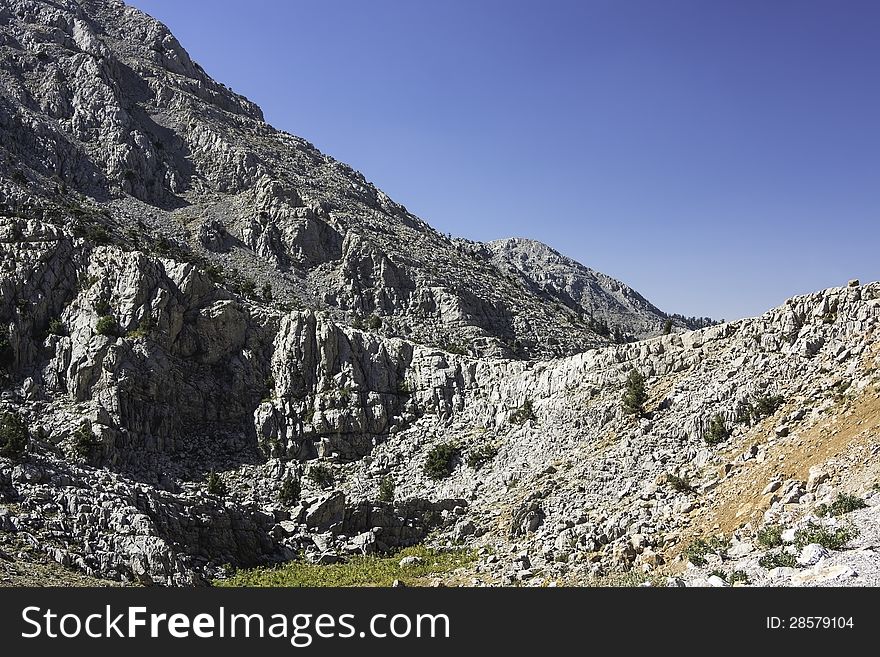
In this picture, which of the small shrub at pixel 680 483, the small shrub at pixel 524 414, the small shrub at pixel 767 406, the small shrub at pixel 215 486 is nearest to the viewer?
the small shrub at pixel 680 483

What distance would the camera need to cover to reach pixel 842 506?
19797mm

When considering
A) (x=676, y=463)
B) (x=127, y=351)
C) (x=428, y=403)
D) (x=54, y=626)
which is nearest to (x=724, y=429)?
(x=676, y=463)

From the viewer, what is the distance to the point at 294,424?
4653cm

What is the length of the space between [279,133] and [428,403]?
74.9 metres

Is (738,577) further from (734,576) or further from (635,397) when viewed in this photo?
(635,397)

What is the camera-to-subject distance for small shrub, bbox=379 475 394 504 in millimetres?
39531

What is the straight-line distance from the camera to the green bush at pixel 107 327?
4578 cm

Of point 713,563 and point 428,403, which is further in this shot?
A: point 428,403

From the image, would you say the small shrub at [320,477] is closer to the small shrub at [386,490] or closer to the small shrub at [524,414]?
the small shrub at [386,490]

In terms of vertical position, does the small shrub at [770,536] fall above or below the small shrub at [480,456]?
below

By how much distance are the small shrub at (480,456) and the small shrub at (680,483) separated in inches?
540

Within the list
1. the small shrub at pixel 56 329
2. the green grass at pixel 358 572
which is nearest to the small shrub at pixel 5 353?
the small shrub at pixel 56 329

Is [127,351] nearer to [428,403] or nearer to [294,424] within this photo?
[294,424]

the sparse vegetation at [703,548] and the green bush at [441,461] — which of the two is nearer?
the sparse vegetation at [703,548]
